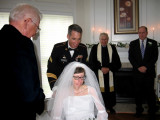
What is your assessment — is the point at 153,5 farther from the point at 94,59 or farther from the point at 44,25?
the point at 44,25

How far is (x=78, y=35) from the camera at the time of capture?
2297 millimetres

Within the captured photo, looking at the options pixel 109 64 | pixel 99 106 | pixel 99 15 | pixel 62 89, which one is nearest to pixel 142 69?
pixel 109 64

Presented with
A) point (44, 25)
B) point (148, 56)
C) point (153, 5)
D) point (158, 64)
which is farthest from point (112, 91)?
point (153, 5)

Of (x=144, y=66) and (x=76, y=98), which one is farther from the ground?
(x=144, y=66)

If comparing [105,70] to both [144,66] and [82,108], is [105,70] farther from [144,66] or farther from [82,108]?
[82,108]

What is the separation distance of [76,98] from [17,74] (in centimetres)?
111

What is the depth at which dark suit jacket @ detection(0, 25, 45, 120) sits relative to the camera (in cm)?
115

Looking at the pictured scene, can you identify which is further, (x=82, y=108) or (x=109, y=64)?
(x=109, y=64)

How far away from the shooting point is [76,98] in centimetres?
213

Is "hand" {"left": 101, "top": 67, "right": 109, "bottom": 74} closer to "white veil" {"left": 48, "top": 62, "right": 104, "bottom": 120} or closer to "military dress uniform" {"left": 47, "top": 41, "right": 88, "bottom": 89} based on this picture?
"military dress uniform" {"left": 47, "top": 41, "right": 88, "bottom": 89}

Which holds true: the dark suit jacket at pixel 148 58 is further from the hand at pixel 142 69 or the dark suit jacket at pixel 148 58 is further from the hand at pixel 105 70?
the hand at pixel 105 70

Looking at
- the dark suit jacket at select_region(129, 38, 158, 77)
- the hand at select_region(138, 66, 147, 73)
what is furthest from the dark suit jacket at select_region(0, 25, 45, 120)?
the dark suit jacket at select_region(129, 38, 158, 77)

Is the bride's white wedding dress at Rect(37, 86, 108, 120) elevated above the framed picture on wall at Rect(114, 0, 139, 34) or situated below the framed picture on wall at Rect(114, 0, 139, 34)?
below

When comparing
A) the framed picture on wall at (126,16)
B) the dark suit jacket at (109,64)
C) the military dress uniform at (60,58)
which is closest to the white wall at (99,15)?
the framed picture on wall at (126,16)
